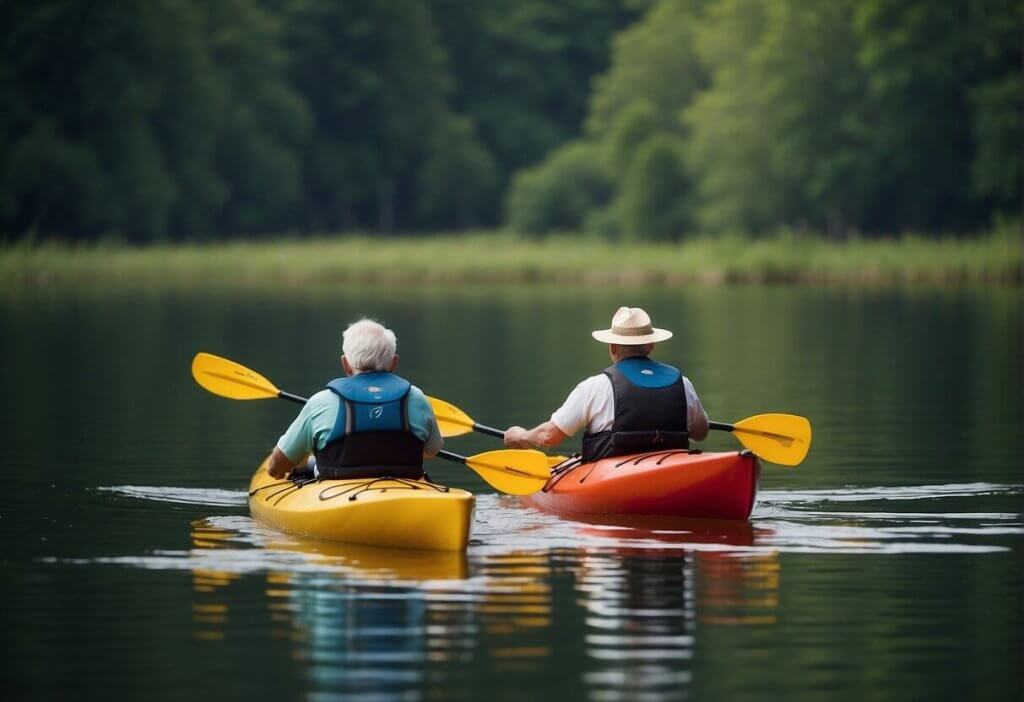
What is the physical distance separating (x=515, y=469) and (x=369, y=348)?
1772 millimetres

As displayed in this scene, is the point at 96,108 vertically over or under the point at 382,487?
over

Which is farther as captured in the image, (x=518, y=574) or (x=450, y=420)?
(x=450, y=420)

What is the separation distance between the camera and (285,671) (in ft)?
25.0

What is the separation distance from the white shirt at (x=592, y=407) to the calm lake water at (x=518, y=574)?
0.67m

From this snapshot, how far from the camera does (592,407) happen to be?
39.6 ft

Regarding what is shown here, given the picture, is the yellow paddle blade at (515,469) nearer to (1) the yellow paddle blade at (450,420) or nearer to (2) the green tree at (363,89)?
(1) the yellow paddle blade at (450,420)

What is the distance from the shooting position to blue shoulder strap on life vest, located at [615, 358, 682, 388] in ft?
39.1

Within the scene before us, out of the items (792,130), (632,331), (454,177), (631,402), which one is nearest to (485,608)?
(631,402)

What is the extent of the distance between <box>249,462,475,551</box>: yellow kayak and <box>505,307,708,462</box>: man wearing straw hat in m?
1.65

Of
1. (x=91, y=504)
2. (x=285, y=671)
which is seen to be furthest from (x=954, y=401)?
(x=285, y=671)

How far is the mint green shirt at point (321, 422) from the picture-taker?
35.2 feet

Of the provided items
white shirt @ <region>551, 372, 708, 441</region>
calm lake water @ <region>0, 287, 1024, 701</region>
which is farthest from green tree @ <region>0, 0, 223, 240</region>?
white shirt @ <region>551, 372, 708, 441</region>

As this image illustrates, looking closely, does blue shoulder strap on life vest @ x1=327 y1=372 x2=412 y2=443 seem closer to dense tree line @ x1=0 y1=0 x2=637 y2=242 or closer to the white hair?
the white hair

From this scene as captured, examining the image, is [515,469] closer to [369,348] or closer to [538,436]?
[538,436]
